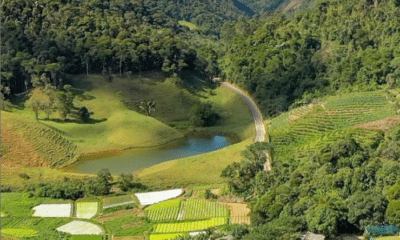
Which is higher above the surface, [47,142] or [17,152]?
[47,142]

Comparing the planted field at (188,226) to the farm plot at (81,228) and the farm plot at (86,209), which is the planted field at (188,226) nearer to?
the farm plot at (81,228)

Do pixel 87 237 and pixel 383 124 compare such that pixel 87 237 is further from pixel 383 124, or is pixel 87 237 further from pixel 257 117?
pixel 257 117

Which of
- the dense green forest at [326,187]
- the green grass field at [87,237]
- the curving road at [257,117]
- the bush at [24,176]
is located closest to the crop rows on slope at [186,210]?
the dense green forest at [326,187]

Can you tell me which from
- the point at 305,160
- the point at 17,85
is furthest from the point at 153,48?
the point at 305,160

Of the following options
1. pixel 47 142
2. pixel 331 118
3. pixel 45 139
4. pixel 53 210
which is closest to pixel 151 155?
pixel 47 142

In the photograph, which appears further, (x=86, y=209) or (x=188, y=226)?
(x=86, y=209)

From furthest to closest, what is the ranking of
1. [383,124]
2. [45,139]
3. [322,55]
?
[322,55] → [45,139] → [383,124]

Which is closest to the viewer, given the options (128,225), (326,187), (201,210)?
(128,225)
